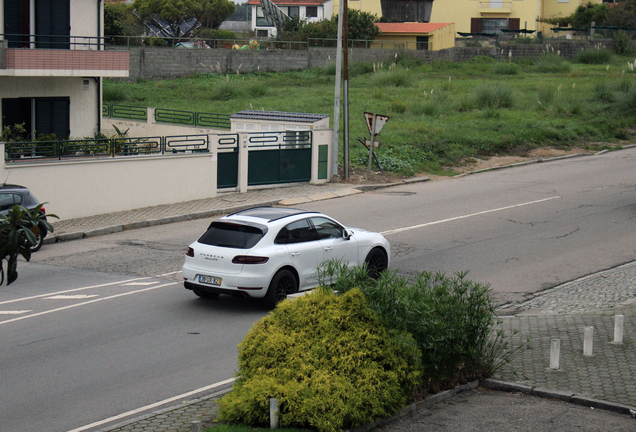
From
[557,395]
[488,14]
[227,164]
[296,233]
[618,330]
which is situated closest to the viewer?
[557,395]

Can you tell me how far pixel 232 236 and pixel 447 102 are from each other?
1184 inches

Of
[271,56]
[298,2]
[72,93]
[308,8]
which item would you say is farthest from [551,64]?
[298,2]

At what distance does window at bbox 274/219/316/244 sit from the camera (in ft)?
39.7

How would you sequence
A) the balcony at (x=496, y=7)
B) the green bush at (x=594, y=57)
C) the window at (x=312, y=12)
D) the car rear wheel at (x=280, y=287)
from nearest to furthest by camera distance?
the car rear wheel at (x=280, y=287) < the green bush at (x=594, y=57) < the balcony at (x=496, y=7) < the window at (x=312, y=12)

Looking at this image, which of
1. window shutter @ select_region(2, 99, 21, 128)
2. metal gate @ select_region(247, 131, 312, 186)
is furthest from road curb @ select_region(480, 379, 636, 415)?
window shutter @ select_region(2, 99, 21, 128)

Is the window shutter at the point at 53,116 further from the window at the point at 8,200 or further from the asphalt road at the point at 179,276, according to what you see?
the window at the point at 8,200

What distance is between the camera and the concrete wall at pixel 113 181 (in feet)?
63.3

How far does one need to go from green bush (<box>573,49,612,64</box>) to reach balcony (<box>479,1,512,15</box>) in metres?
19.1

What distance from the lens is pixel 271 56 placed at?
57.2 metres

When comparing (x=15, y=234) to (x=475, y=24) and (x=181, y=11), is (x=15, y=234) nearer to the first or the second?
(x=475, y=24)

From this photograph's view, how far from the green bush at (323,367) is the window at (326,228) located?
16.6 feet

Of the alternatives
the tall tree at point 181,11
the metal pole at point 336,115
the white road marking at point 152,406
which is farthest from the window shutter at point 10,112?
the tall tree at point 181,11

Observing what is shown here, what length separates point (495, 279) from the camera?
1418 centimetres

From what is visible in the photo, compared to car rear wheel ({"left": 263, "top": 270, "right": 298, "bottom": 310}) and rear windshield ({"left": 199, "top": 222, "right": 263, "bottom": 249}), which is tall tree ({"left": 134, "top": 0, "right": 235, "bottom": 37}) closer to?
rear windshield ({"left": 199, "top": 222, "right": 263, "bottom": 249})
